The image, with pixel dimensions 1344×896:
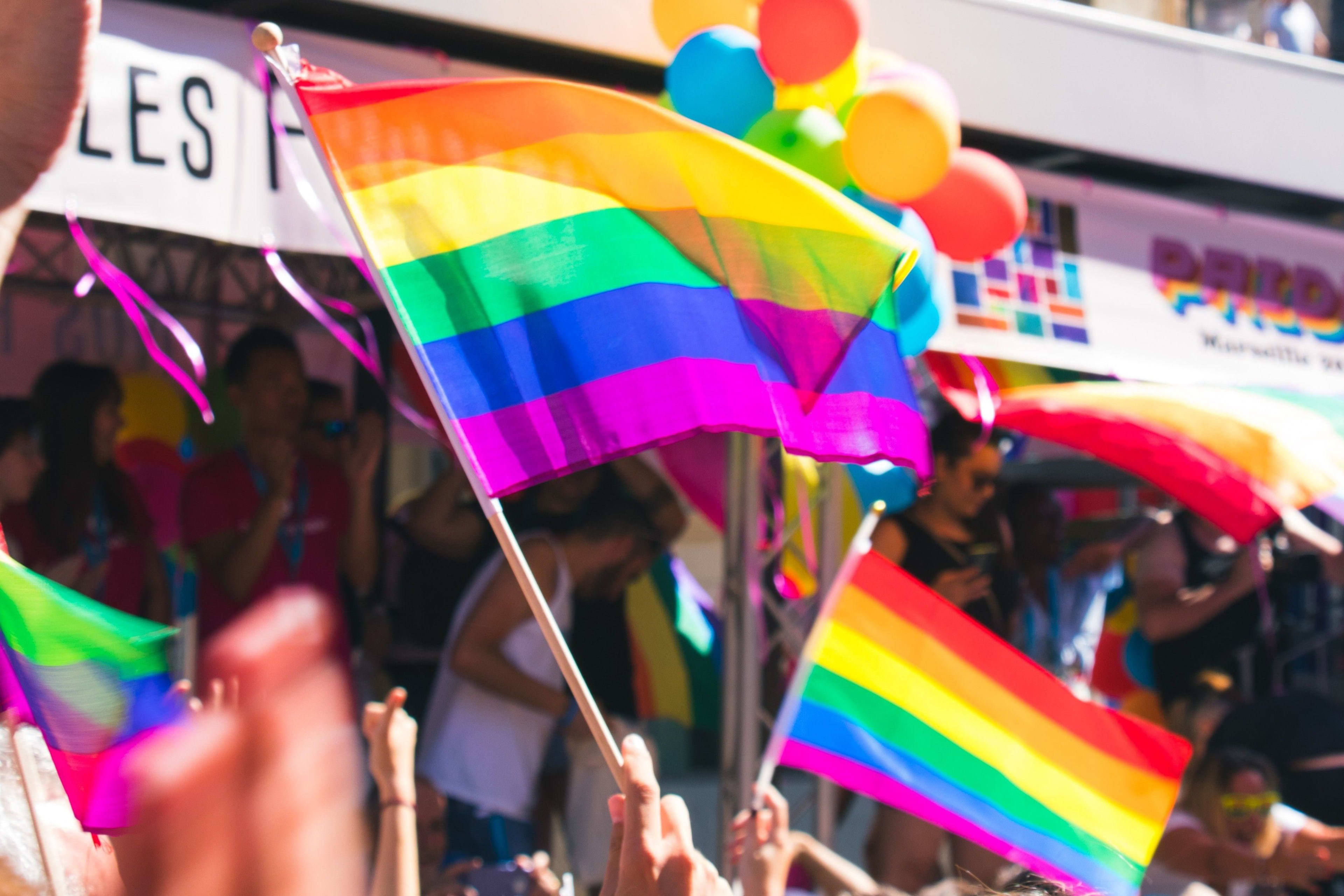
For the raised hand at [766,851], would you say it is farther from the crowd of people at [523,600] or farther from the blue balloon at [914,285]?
the blue balloon at [914,285]

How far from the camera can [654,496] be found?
463 centimetres

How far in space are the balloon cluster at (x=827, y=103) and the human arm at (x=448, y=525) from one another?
4.41 ft

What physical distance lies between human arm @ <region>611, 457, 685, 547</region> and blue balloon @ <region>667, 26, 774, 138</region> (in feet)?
4.51

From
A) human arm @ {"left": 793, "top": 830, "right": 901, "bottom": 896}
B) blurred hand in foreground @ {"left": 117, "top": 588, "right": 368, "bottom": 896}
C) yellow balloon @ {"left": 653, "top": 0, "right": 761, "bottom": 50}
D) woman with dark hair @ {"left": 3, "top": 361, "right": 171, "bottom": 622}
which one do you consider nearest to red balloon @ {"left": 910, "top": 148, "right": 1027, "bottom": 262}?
yellow balloon @ {"left": 653, "top": 0, "right": 761, "bottom": 50}

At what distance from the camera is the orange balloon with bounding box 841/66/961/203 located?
3.41m

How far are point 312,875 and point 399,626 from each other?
10.1 ft

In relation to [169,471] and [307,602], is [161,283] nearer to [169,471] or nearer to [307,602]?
[169,471]

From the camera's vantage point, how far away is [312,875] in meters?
1.10

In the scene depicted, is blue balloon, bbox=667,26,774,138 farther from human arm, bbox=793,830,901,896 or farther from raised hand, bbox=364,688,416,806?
raised hand, bbox=364,688,416,806

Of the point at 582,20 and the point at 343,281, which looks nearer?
the point at 582,20

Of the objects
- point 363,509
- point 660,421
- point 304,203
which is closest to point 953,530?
point 363,509

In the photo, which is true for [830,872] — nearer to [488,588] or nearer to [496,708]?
[496,708]

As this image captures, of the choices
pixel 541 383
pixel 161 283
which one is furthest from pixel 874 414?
pixel 161 283

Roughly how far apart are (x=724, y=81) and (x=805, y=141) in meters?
0.27
